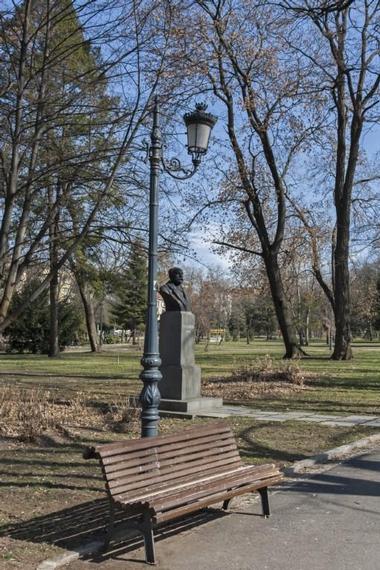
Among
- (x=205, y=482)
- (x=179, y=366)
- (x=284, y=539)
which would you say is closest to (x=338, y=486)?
(x=284, y=539)

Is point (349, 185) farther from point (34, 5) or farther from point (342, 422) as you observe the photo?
point (34, 5)

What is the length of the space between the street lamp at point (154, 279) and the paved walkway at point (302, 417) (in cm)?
519

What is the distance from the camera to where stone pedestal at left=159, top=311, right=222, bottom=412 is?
1356 centimetres

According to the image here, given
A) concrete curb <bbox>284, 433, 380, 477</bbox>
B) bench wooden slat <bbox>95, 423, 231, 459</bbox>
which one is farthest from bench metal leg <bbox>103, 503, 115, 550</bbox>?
concrete curb <bbox>284, 433, 380, 477</bbox>

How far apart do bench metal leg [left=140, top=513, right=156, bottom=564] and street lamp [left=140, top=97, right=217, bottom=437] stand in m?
2.58

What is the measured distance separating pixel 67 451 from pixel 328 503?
3719 millimetres

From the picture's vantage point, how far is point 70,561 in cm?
514

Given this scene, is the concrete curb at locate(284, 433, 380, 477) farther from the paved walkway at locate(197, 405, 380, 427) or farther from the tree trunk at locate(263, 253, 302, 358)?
the tree trunk at locate(263, 253, 302, 358)

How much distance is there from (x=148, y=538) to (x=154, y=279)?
3.54 metres

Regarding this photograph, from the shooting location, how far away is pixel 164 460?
233 inches

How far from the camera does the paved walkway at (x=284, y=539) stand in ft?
17.0

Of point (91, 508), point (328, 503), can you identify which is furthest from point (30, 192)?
point (328, 503)

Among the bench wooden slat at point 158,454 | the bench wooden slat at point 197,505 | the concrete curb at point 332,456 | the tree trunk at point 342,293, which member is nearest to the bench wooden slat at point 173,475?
the bench wooden slat at point 158,454

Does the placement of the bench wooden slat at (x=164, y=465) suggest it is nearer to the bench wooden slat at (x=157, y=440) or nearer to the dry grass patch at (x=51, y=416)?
the bench wooden slat at (x=157, y=440)
